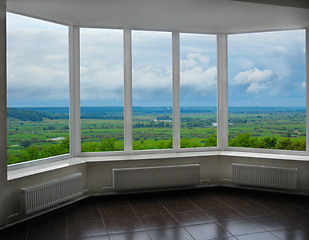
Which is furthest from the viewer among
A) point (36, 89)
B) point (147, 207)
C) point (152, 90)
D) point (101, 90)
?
point (152, 90)

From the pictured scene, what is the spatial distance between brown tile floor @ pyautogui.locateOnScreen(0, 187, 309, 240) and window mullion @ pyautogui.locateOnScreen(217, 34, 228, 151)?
1.12 meters

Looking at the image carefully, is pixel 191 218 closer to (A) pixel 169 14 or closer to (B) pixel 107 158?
(B) pixel 107 158

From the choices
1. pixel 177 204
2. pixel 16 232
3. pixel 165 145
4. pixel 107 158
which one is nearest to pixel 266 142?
pixel 165 145

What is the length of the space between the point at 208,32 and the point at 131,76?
5.44 ft

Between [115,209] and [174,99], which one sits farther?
[174,99]

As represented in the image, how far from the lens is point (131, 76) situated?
17.5 ft

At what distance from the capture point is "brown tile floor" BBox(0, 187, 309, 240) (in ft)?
11.4

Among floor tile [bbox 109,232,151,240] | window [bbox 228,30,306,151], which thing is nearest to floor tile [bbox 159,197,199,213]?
floor tile [bbox 109,232,151,240]

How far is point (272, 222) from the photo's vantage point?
381 centimetres

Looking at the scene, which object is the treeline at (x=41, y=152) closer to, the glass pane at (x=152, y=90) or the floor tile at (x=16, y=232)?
the floor tile at (x=16, y=232)

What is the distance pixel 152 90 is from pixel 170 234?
2717 mm

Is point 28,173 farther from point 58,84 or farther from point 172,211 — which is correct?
point 172,211

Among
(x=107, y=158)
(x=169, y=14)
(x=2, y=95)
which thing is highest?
(x=169, y=14)

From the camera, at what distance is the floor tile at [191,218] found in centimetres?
385
